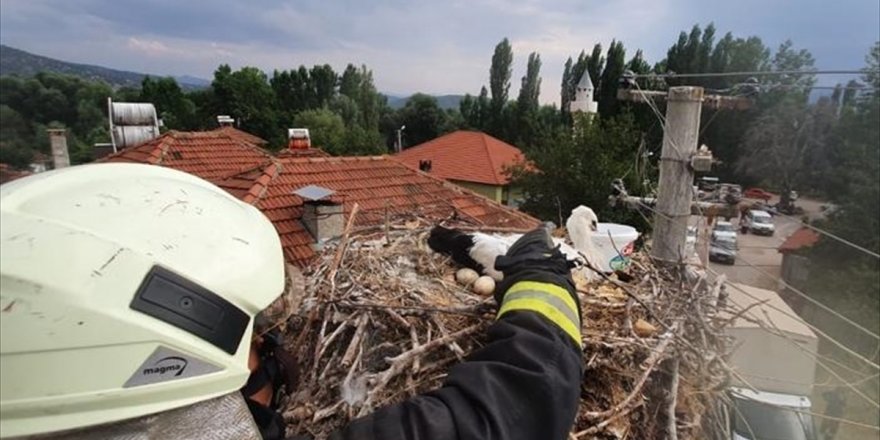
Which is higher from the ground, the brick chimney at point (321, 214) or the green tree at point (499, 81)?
the green tree at point (499, 81)

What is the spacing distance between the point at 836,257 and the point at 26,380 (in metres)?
25.4

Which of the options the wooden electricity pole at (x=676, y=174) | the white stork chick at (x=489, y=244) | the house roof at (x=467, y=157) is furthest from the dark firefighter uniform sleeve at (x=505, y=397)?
the house roof at (x=467, y=157)

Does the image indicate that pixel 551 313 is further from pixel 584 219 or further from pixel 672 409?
pixel 584 219

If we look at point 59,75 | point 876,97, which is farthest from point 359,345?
point 59,75

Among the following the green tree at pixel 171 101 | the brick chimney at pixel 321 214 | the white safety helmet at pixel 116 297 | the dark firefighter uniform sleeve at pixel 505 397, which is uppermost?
the green tree at pixel 171 101

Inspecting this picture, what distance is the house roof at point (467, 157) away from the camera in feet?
86.3

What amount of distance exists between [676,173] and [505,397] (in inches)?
116

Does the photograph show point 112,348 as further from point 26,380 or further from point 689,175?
point 689,175

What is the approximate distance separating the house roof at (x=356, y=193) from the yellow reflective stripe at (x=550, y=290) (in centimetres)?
443

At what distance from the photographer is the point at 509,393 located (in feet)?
4.51

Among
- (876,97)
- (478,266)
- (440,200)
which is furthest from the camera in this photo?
(876,97)

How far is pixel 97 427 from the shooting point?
3.41ft

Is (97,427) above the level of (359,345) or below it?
above

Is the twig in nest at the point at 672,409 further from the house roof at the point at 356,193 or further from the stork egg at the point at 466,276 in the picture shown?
the house roof at the point at 356,193
